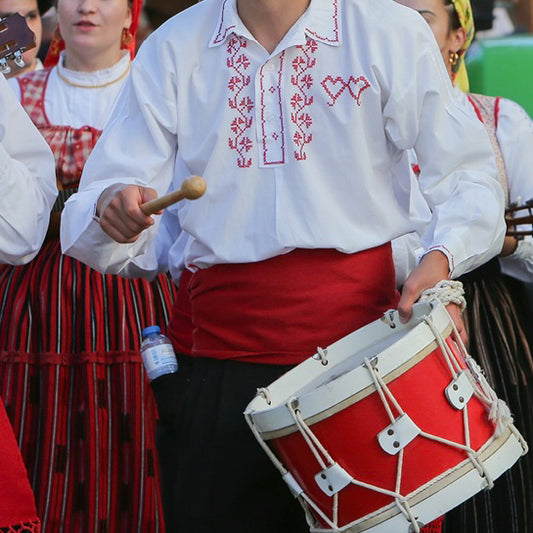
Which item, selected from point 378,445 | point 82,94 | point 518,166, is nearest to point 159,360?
point 378,445

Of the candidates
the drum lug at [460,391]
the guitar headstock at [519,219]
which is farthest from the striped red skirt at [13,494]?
the guitar headstock at [519,219]

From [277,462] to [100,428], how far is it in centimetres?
137

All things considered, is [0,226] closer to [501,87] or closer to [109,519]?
[109,519]

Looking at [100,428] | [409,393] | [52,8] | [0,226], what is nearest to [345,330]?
[409,393]

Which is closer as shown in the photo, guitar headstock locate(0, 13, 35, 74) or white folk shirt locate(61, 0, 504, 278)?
white folk shirt locate(61, 0, 504, 278)

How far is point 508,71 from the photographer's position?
5.55m

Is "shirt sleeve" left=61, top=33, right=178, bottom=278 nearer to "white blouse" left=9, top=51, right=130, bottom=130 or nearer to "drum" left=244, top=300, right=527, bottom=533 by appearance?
"drum" left=244, top=300, right=527, bottom=533

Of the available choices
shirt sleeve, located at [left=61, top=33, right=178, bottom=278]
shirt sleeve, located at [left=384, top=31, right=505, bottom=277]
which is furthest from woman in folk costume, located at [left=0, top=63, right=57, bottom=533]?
shirt sleeve, located at [left=384, top=31, right=505, bottom=277]

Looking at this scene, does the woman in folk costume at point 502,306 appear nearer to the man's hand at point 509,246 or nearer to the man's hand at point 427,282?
Answer: the man's hand at point 509,246

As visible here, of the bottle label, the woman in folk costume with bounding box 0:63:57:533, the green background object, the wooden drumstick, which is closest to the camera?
the wooden drumstick

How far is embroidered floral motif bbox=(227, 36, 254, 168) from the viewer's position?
8.45 ft

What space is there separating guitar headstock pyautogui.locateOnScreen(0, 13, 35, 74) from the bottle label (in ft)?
2.50

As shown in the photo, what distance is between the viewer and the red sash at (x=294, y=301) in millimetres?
2570

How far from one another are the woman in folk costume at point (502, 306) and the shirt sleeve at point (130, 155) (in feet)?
3.33
